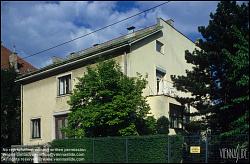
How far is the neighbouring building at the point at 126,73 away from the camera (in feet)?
86.8

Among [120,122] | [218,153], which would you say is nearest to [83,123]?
[120,122]

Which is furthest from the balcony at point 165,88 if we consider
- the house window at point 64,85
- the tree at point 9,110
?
the tree at point 9,110

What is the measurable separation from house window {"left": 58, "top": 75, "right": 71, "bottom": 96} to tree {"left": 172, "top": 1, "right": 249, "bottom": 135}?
32.8 ft

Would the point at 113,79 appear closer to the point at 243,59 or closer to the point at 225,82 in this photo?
the point at 225,82

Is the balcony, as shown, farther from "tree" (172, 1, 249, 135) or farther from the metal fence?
the metal fence

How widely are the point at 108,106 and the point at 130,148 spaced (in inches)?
145

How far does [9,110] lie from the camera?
37812 mm

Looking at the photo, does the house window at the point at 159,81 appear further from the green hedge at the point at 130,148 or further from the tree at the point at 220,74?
the green hedge at the point at 130,148

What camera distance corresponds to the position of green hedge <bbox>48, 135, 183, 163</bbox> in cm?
1886

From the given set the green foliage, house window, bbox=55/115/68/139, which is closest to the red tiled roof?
house window, bbox=55/115/68/139

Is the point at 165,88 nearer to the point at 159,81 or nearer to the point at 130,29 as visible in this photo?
the point at 159,81

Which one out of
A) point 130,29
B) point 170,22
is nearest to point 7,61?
point 130,29

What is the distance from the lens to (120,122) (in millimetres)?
23062

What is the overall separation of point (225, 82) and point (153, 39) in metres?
9.31
